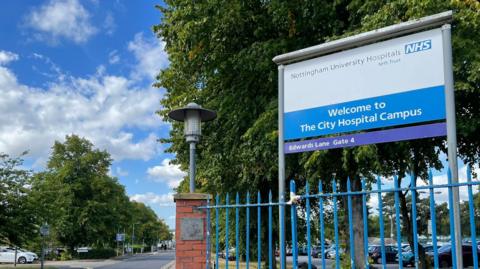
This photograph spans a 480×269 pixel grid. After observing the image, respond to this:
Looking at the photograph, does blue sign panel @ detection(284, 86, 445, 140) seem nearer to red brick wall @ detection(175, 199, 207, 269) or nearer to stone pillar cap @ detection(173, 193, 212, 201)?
stone pillar cap @ detection(173, 193, 212, 201)

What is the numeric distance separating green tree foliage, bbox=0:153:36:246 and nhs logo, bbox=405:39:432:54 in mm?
22956

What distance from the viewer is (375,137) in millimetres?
5430

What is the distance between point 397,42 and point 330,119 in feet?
3.57

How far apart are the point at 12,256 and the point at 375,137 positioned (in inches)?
1763

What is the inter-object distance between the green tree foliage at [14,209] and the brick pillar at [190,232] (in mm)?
19515

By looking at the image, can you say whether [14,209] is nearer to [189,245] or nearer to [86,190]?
[189,245]

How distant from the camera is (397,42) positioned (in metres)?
5.41

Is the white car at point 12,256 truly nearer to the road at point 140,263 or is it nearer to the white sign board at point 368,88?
the road at point 140,263

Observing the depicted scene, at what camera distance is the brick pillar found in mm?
7215

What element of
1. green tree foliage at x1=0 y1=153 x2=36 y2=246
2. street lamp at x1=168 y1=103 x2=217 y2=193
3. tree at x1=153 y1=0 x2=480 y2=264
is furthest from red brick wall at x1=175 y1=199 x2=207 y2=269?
green tree foliage at x1=0 y1=153 x2=36 y2=246

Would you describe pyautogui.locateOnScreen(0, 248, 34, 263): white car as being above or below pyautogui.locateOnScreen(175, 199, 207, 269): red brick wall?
below

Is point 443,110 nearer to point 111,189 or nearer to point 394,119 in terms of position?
point 394,119

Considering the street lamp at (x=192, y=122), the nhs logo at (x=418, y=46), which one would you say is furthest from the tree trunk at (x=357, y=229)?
the nhs logo at (x=418, y=46)

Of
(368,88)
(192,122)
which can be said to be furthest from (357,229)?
(368,88)
